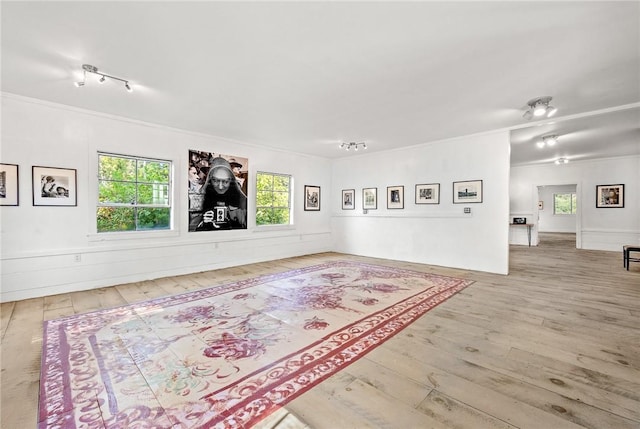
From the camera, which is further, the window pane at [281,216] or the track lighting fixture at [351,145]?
the window pane at [281,216]

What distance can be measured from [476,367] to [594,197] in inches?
382

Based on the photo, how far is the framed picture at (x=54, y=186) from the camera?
400 cm

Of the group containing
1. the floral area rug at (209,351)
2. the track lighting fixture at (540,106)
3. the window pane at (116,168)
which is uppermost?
the track lighting fixture at (540,106)

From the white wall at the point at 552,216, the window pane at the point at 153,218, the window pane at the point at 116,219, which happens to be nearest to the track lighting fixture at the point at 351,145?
the window pane at the point at 153,218

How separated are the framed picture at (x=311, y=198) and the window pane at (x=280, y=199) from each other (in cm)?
62

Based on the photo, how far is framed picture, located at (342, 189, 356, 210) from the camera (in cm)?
798

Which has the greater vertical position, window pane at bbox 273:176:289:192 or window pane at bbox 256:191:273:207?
window pane at bbox 273:176:289:192

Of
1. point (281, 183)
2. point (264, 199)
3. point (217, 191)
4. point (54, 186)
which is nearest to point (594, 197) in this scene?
point (281, 183)

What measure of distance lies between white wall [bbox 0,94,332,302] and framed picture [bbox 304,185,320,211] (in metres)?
2.33

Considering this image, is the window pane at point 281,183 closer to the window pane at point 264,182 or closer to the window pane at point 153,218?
the window pane at point 264,182

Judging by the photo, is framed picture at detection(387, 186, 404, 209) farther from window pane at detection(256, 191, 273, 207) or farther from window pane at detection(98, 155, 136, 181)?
window pane at detection(98, 155, 136, 181)

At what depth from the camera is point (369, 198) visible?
7.63 meters

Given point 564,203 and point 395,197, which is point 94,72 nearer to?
point 395,197

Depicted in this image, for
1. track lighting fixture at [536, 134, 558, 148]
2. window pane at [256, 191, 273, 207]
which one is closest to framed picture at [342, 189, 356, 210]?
window pane at [256, 191, 273, 207]
